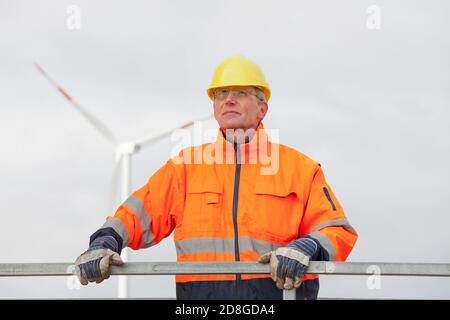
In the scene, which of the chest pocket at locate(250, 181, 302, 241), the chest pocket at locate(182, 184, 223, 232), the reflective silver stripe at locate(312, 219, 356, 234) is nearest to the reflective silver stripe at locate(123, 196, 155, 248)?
the chest pocket at locate(182, 184, 223, 232)

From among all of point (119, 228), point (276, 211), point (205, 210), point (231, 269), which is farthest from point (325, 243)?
point (119, 228)

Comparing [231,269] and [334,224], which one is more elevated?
[334,224]

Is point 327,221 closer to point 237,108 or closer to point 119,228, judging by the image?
point 237,108

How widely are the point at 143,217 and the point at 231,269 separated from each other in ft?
4.54

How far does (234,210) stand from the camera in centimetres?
639

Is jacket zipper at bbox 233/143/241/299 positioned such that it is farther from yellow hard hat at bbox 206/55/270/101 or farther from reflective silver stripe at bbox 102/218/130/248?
reflective silver stripe at bbox 102/218/130/248

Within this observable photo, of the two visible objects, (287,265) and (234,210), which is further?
(234,210)

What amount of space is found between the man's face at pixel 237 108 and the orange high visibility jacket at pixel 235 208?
13 centimetres

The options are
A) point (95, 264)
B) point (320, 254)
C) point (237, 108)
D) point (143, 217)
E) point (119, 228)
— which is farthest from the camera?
point (237, 108)

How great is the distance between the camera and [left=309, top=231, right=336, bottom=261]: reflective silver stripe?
613 centimetres

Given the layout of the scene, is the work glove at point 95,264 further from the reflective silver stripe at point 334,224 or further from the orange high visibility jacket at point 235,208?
the reflective silver stripe at point 334,224

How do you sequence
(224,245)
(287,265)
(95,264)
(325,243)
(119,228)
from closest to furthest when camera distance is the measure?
(287,265), (95,264), (325,243), (224,245), (119,228)

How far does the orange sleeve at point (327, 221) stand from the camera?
6250mm
